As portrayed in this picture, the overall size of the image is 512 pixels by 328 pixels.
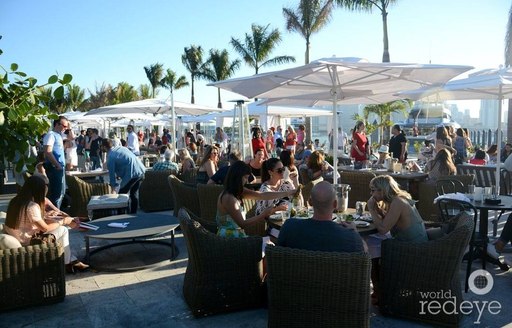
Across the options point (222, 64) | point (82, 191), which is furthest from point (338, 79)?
point (222, 64)

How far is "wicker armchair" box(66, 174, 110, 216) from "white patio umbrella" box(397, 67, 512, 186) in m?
5.52

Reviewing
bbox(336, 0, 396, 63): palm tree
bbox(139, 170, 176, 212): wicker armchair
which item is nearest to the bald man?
bbox(139, 170, 176, 212): wicker armchair

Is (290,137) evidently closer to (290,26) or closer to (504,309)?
(504,309)

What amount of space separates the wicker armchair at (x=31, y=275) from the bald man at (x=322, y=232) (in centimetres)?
216

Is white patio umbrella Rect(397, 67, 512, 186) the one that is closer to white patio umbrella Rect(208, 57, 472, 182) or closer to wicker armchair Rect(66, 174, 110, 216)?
white patio umbrella Rect(208, 57, 472, 182)

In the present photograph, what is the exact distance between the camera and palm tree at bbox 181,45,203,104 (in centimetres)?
4384

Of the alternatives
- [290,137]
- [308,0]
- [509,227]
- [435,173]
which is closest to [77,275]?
[509,227]

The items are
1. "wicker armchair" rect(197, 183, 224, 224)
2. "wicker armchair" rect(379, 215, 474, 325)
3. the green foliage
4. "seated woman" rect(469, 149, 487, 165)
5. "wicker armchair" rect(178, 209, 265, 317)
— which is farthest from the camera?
"seated woman" rect(469, 149, 487, 165)

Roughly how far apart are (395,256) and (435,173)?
3.77 metres

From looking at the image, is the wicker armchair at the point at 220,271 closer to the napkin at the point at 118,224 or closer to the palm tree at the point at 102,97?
the napkin at the point at 118,224

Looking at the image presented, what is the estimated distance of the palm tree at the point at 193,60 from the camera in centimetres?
4384

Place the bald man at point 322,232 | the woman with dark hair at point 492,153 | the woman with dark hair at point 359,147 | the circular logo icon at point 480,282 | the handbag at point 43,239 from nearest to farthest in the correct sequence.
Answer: the bald man at point 322,232 → the handbag at point 43,239 → the circular logo icon at point 480,282 → the woman with dark hair at point 359,147 → the woman with dark hair at point 492,153

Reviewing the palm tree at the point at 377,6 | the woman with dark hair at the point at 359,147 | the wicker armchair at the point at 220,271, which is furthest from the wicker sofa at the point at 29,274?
the palm tree at the point at 377,6

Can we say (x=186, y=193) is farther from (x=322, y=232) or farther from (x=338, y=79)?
(x=322, y=232)
